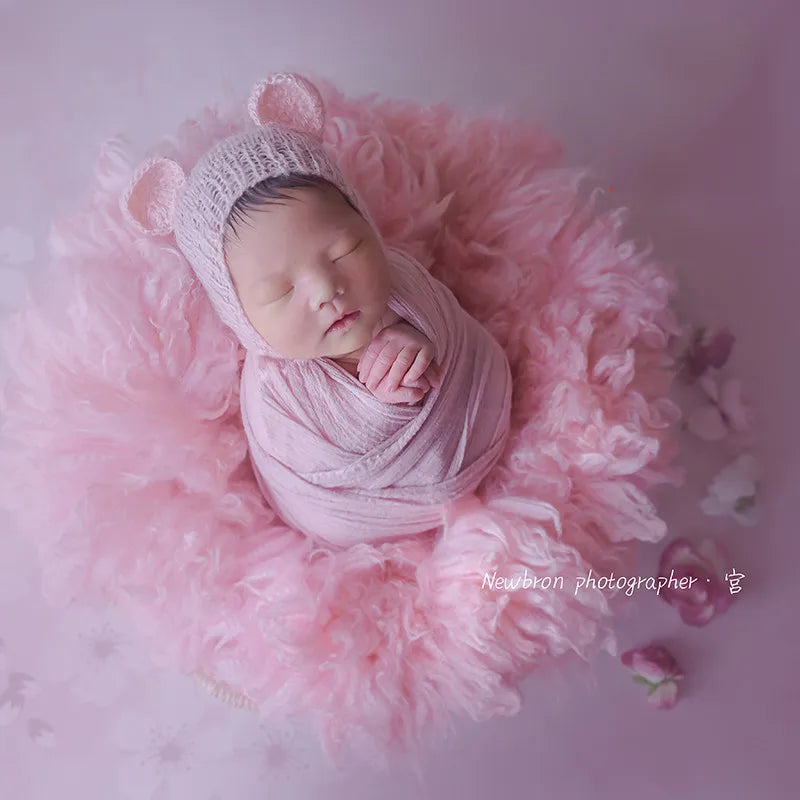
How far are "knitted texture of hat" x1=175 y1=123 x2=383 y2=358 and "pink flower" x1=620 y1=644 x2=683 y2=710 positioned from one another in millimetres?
748

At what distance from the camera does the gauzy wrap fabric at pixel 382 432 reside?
33.8 inches

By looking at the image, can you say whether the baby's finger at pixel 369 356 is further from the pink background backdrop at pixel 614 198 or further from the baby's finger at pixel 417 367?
the pink background backdrop at pixel 614 198

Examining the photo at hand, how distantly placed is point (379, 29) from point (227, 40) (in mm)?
264

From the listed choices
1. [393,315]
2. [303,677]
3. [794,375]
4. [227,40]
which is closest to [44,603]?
[303,677]

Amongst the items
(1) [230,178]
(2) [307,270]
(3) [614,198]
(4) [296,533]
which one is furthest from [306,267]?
(3) [614,198]

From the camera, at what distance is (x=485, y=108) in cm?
133

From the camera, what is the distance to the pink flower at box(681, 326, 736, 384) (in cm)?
124

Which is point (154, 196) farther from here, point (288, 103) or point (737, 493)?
point (737, 493)

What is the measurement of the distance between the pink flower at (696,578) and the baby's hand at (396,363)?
58 centimetres

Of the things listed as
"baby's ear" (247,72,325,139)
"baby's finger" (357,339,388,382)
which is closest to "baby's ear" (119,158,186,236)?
"baby's ear" (247,72,325,139)

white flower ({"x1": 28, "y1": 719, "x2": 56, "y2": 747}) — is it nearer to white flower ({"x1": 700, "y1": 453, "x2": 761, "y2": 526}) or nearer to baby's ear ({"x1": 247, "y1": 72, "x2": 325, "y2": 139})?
baby's ear ({"x1": 247, "y1": 72, "x2": 325, "y2": 139})

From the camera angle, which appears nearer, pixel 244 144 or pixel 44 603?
A: pixel 244 144

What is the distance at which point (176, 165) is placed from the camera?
0.78 metres

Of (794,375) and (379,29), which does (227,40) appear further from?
(794,375)
